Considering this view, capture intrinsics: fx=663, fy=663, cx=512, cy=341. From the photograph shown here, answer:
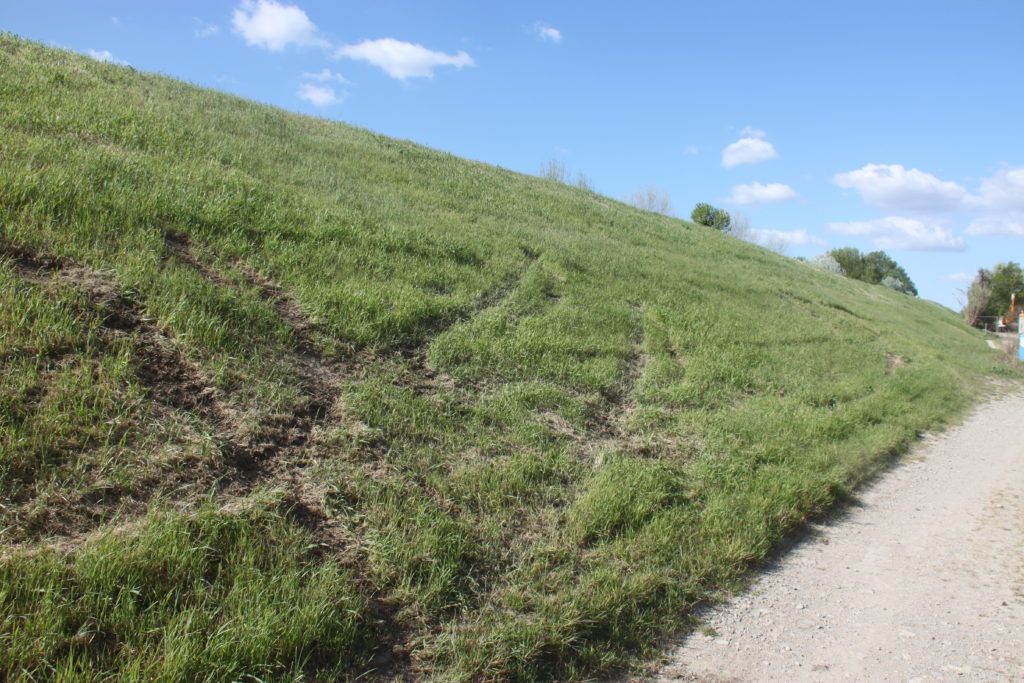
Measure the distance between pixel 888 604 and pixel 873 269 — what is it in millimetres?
83966

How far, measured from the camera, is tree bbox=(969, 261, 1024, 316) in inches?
2305

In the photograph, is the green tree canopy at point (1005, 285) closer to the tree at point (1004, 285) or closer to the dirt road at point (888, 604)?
the tree at point (1004, 285)

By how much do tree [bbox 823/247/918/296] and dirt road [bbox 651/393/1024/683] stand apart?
224ft

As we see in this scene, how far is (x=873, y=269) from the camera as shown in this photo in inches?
3044

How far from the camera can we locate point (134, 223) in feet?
18.0

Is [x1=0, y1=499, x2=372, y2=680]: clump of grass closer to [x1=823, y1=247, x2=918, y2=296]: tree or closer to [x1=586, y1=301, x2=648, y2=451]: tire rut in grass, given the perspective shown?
[x1=586, y1=301, x2=648, y2=451]: tire rut in grass

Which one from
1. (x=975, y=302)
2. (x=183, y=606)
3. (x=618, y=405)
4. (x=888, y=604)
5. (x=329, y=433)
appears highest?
(x=975, y=302)

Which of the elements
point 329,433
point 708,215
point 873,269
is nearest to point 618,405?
point 329,433

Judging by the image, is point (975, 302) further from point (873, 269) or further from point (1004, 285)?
point (873, 269)

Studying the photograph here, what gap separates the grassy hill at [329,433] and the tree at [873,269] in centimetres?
6787

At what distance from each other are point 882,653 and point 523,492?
2.23 m

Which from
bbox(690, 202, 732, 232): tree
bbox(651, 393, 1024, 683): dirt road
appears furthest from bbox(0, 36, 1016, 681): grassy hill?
bbox(690, 202, 732, 232): tree

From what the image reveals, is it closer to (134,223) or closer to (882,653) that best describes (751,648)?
(882,653)

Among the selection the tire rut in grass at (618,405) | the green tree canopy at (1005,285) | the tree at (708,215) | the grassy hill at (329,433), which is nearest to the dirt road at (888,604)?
the grassy hill at (329,433)
